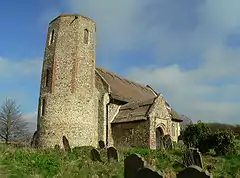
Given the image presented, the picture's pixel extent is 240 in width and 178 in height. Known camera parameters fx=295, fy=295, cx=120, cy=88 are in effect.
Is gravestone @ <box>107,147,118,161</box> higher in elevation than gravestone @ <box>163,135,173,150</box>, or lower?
lower

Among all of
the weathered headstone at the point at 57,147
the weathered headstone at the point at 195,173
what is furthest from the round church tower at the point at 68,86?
the weathered headstone at the point at 195,173

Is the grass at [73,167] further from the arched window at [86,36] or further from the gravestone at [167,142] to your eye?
the arched window at [86,36]

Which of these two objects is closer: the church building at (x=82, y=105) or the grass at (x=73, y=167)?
the grass at (x=73, y=167)

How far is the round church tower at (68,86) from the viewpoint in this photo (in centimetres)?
2397

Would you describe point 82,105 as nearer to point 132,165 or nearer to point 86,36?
point 86,36

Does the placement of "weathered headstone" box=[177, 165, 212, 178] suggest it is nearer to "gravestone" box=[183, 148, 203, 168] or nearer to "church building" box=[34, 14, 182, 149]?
"gravestone" box=[183, 148, 203, 168]

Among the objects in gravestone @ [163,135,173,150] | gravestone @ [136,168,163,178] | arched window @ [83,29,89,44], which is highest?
arched window @ [83,29,89,44]

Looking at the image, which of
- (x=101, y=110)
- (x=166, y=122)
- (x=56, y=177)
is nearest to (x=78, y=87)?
(x=101, y=110)

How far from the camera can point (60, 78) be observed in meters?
25.1

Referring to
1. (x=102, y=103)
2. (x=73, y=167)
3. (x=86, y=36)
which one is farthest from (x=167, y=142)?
(x=73, y=167)

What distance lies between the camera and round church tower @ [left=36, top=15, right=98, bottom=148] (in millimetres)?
23969

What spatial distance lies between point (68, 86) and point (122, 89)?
779 cm

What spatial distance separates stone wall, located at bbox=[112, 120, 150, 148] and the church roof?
334 centimetres

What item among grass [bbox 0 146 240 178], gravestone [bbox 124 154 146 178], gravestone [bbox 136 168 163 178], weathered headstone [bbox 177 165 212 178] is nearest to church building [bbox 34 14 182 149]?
grass [bbox 0 146 240 178]
